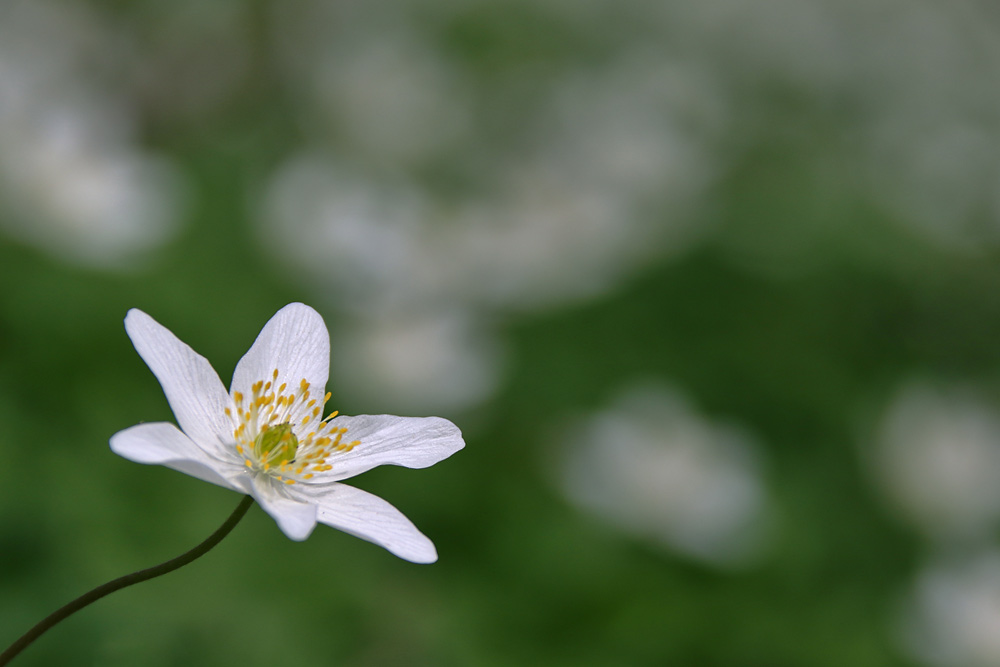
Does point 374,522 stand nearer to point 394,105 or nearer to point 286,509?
point 286,509

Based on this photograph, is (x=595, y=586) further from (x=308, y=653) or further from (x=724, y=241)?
(x=724, y=241)

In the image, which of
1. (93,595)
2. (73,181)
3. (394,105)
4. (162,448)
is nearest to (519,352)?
(73,181)

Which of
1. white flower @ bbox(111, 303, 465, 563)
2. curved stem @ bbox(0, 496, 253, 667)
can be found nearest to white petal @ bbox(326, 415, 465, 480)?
white flower @ bbox(111, 303, 465, 563)

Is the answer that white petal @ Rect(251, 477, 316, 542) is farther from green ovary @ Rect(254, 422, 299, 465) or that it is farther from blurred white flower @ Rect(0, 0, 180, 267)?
blurred white flower @ Rect(0, 0, 180, 267)

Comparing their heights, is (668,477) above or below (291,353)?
above

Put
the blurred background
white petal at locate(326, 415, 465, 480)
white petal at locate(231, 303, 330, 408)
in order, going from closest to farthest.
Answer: white petal at locate(326, 415, 465, 480)
white petal at locate(231, 303, 330, 408)
the blurred background

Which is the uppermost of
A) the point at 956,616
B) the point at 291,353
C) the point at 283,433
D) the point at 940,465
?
the point at 940,465
